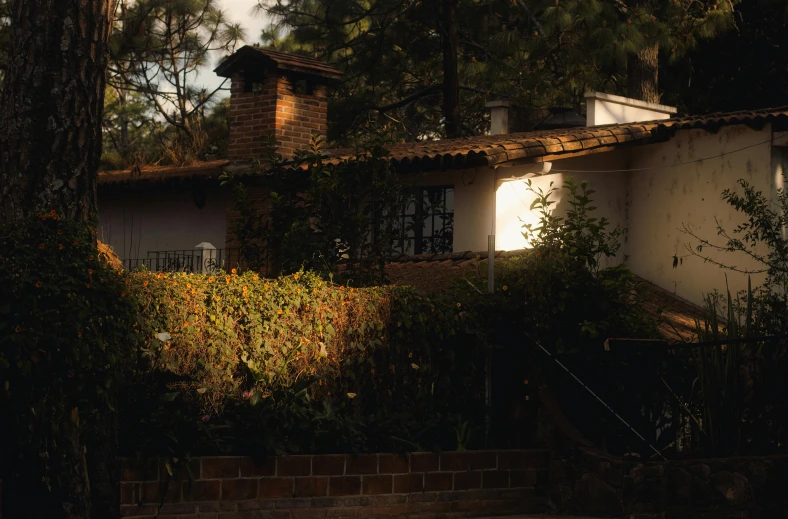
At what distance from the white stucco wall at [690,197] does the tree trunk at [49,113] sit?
33.9 ft

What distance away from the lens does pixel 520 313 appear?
10.1m

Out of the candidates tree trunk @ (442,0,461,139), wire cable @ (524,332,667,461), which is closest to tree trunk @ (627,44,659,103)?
tree trunk @ (442,0,461,139)

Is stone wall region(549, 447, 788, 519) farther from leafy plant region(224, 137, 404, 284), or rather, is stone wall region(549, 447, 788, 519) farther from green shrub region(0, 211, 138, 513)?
green shrub region(0, 211, 138, 513)

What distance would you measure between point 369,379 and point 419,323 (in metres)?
0.71

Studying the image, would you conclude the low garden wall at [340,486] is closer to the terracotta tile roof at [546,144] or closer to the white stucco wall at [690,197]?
the terracotta tile roof at [546,144]

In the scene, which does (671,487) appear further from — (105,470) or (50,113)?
(50,113)

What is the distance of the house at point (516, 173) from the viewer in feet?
49.0

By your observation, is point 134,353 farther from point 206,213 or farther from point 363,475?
point 206,213

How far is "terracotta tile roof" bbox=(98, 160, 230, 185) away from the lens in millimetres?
16812

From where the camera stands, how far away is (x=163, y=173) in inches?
690

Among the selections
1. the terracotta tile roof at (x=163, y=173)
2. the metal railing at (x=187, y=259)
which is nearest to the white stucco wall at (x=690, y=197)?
the metal railing at (x=187, y=259)

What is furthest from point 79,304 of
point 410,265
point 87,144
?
point 410,265

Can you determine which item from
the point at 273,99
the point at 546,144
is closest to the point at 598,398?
the point at 546,144

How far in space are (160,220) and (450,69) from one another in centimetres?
751
